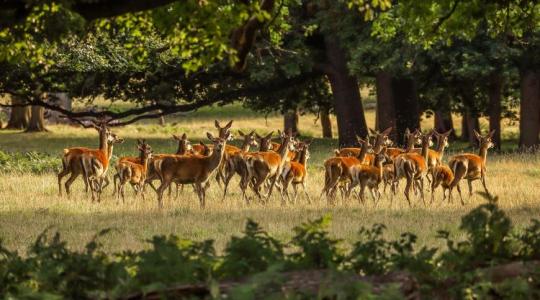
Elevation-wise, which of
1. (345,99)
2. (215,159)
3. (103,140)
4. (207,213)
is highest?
(345,99)

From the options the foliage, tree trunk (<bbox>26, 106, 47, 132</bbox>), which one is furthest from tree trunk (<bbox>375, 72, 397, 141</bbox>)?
the foliage

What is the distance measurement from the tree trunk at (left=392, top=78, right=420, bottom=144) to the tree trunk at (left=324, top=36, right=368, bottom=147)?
1.03m

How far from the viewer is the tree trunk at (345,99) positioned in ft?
122

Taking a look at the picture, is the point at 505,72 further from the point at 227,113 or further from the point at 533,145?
the point at 227,113

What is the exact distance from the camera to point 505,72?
32219 millimetres

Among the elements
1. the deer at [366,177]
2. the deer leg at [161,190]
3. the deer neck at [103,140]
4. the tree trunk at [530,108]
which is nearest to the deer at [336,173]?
the deer at [366,177]

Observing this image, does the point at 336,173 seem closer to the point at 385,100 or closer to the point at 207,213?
the point at 207,213

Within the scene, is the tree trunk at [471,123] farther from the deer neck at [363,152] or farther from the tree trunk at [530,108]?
the deer neck at [363,152]

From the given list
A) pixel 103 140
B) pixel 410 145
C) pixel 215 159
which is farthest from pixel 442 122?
pixel 215 159

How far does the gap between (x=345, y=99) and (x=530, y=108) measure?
5.10m

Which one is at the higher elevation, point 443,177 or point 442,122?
point 442,122

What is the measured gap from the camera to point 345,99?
37906mm

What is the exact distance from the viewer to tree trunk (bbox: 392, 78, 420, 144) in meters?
37.9

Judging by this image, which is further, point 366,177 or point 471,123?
point 471,123
